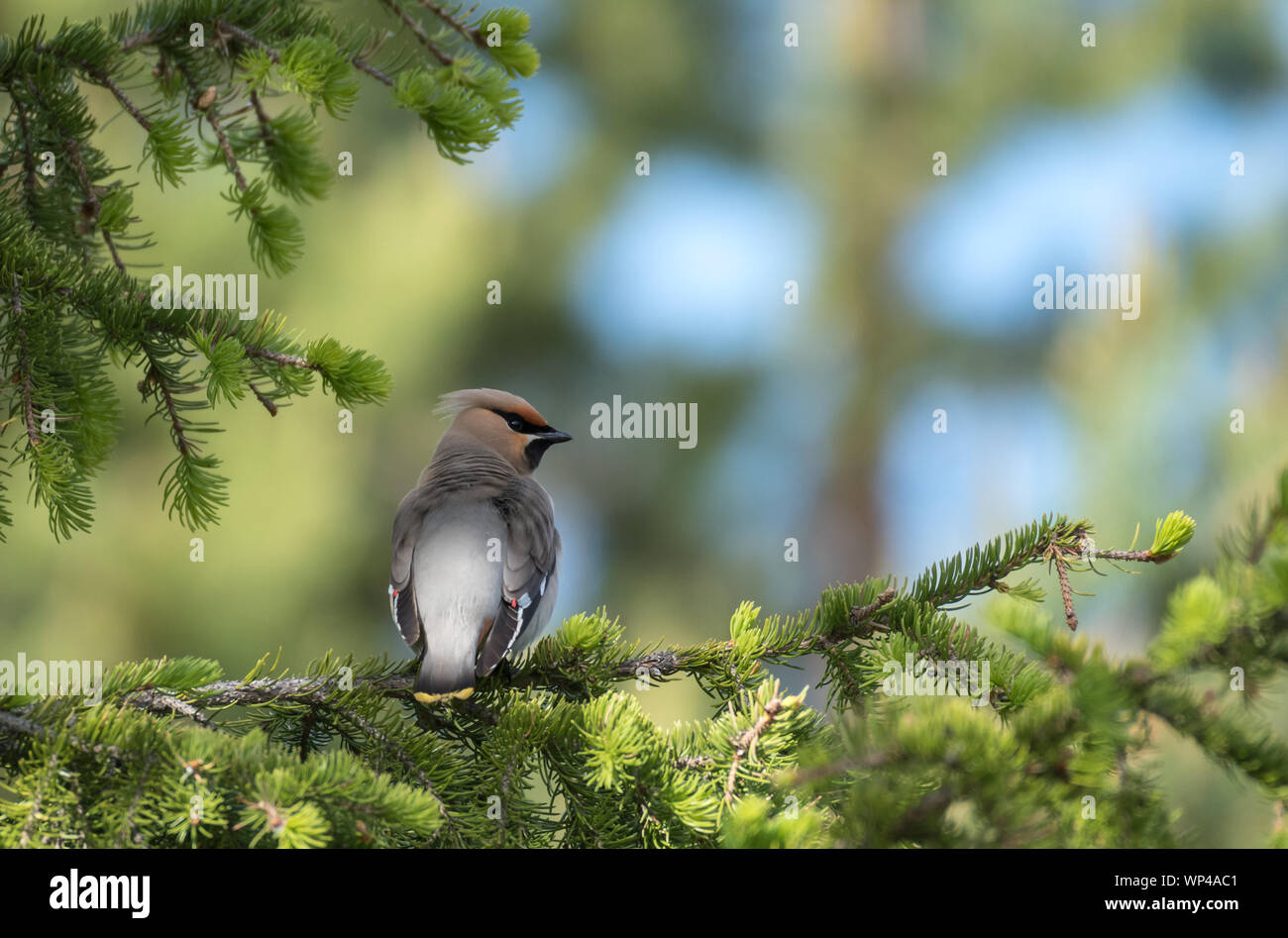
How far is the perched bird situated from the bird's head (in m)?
0.27

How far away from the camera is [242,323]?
2014 millimetres

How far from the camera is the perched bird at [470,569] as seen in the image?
8.51 ft

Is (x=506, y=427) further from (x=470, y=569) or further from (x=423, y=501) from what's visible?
(x=470, y=569)

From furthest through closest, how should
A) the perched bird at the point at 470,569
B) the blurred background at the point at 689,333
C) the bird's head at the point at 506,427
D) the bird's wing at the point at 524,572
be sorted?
the blurred background at the point at 689,333 < the bird's head at the point at 506,427 < the bird's wing at the point at 524,572 < the perched bird at the point at 470,569

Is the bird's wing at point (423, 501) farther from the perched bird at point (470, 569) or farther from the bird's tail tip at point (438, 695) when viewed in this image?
the bird's tail tip at point (438, 695)

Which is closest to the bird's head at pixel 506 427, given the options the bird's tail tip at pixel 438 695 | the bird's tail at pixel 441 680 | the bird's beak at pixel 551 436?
the bird's beak at pixel 551 436

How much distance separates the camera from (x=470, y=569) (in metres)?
2.92

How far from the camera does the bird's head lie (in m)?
3.93

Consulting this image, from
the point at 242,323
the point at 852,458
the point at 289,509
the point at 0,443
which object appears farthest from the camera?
the point at 852,458

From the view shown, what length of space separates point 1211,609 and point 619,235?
796 centimetres

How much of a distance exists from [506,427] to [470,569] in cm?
113
